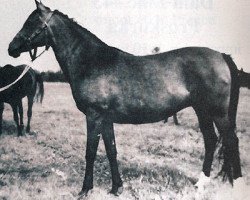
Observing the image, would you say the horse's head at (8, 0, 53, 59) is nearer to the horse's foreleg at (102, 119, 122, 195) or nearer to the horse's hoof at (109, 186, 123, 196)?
the horse's foreleg at (102, 119, 122, 195)

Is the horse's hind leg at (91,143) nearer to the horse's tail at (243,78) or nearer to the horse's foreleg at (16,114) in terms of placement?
the horse's foreleg at (16,114)

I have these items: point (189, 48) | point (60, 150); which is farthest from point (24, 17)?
point (189, 48)

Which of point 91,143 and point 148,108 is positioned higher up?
point 148,108

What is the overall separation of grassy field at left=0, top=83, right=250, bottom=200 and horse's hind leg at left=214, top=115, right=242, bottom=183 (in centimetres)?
10

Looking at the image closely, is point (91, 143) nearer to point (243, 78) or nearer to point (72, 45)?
point (72, 45)

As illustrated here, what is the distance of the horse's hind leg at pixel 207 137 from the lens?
2.62 m

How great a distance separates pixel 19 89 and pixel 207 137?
1.61 m

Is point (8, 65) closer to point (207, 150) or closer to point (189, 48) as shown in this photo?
point (189, 48)

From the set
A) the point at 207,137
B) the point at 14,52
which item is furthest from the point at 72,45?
the point at 207,137

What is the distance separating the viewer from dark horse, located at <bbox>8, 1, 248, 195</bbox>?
7.80 ft

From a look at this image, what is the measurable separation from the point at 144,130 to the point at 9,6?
1491 millimetres

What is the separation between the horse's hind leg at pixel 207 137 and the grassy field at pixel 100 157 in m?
0.06

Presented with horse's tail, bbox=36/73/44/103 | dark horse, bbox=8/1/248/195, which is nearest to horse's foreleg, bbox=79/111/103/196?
dark horse, bbox=8/1/248/195

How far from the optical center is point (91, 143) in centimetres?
239
